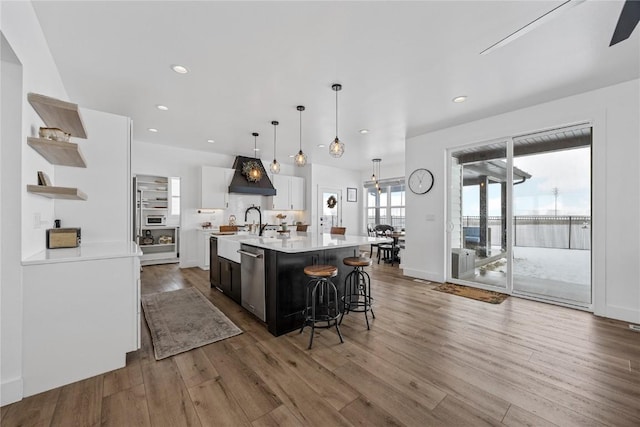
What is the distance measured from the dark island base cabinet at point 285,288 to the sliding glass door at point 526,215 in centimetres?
314

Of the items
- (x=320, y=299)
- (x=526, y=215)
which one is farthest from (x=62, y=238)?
(x=526, y=215)

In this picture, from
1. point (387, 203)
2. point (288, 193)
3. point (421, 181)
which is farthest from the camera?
point (387, 203)

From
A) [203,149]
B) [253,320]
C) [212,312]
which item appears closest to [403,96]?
[253,320]

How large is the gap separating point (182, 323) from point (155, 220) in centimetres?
411

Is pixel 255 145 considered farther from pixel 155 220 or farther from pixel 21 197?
pixel 21 197

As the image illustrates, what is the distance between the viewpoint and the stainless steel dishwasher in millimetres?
2727

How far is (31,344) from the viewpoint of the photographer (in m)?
1.71

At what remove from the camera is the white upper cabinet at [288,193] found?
279 inches

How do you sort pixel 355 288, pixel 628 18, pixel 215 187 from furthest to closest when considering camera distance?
pixel 215 187
pixel 355 288
pixel 628 18

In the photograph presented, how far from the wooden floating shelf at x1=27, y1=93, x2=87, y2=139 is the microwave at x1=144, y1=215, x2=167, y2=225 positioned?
4.08m

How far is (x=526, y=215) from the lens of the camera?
3.84 m

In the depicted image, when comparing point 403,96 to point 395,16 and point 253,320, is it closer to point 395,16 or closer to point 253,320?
point 395,16

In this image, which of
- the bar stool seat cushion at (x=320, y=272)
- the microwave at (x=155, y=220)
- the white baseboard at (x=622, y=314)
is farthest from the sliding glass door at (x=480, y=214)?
the microwave at (x=155, y=220)

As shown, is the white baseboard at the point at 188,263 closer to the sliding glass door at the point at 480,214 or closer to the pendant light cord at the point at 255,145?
the pendant light cord at the point at 255,145
